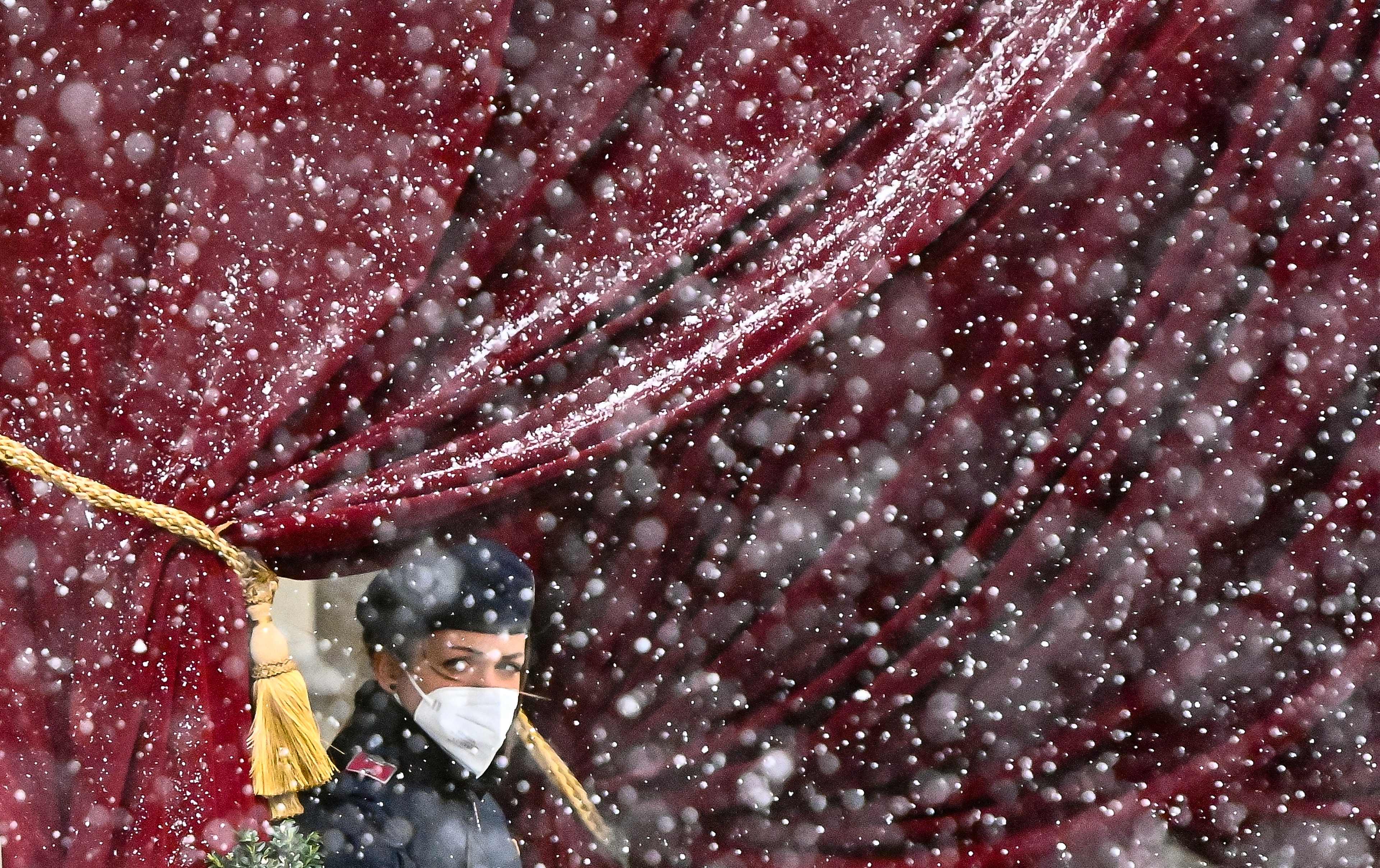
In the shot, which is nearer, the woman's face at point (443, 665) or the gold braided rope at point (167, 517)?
the gold braided rope at point (167, 517)

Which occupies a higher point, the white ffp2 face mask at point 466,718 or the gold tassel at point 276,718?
the gold tassel at point 276,718

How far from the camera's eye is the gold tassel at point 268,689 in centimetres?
116

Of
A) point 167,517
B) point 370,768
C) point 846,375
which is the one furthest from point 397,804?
point 846,375

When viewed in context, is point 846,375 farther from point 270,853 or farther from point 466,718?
point 270,853

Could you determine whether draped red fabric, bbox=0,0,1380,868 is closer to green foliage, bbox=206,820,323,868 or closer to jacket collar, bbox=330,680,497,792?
jacket collar, bbox=330,680,497,792

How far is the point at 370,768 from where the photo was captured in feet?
4.44

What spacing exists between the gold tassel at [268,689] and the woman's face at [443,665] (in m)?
0.14

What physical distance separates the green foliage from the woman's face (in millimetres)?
248

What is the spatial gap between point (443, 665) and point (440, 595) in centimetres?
9

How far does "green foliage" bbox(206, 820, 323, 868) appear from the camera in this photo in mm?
1096

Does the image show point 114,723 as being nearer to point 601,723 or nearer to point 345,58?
point 601,723

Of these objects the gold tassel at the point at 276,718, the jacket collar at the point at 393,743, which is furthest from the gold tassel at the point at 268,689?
the jacket collar at the point at 393,743

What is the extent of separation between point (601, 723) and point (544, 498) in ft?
0.98

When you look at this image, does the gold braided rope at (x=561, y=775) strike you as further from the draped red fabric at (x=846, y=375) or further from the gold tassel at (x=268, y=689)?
the gold tassel at (x=268, y=689)
